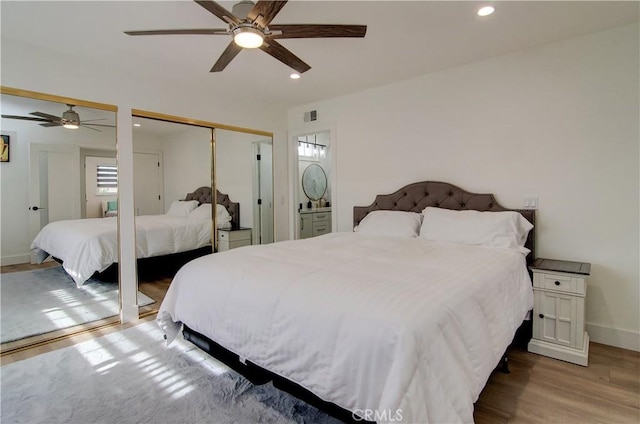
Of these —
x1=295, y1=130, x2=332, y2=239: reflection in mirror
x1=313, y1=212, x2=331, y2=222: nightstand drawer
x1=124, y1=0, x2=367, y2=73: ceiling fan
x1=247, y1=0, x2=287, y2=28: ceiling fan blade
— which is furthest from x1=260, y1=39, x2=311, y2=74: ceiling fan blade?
x1=313, y1=212, x2=331, y2=222: nightstand drawer

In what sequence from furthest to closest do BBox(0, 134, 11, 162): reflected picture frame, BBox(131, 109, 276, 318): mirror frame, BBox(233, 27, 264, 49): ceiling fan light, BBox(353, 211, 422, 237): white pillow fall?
BBox(131, 109, 276, 318): mirror frame → BBox(353, 211, 422, 237): white pillow → BBox(0, 134, 11, 162): reflected picture frame → BBox(233, 27, 264, 49): ceiling fan light

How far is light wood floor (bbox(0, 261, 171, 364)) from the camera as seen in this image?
2.53m

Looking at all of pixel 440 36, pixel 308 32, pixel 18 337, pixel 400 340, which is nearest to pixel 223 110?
pixel 308 32

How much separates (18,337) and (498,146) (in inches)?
181

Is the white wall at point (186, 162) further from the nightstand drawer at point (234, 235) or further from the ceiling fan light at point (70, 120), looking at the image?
the ceiling fan light at point (70, 120)

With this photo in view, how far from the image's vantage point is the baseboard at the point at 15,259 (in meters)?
2.77

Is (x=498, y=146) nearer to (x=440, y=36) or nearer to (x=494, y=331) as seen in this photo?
(x=440, y=36)

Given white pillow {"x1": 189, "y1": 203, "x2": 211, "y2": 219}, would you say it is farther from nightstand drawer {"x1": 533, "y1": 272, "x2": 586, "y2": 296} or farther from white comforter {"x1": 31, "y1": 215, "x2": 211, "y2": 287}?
nightstand drawer {"x1": 533, "y1": 272, "x2": 586, "y2": 296}

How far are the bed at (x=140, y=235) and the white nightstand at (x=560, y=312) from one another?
3.39 m

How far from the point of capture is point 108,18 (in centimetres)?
229

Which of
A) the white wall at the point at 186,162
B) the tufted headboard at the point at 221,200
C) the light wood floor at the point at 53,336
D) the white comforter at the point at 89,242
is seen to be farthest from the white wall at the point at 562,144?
the light wood floor at the point at 53,336

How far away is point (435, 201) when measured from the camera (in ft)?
11.2

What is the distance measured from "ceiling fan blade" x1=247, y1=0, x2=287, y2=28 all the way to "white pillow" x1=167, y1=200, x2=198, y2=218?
2.49m

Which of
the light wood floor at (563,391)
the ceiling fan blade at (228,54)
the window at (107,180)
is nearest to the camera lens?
the light wood floor at (563,391)
